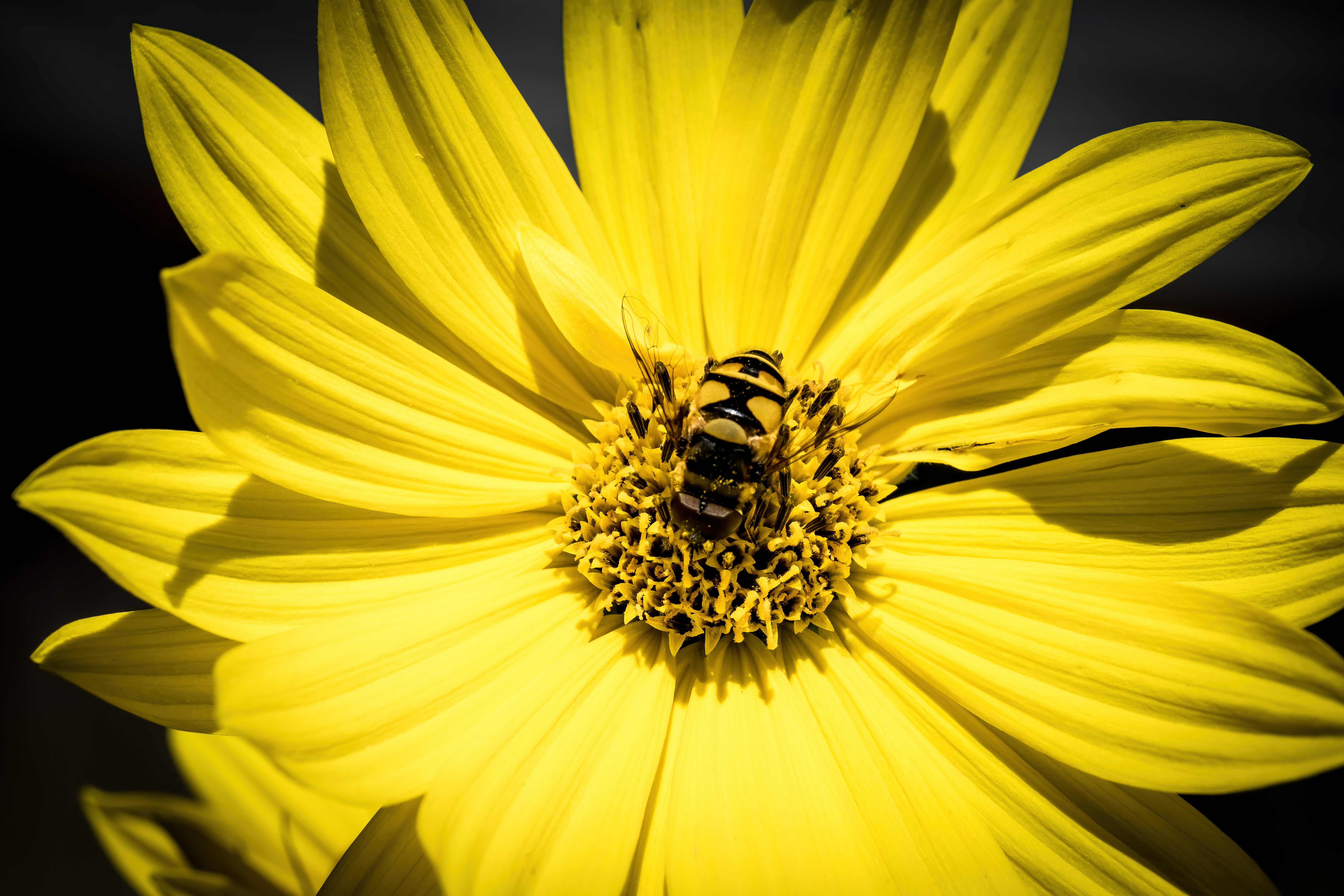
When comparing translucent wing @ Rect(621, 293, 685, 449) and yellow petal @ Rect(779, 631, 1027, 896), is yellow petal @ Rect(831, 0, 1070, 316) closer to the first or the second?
translucent wing @ Rect(621, 293, 685, 449)

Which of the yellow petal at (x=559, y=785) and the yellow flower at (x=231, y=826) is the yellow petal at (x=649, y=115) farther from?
the yellow flower at (x=231, y=826)

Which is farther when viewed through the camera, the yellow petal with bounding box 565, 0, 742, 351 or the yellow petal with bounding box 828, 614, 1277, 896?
the yellow petal with bounding box 565, 0, 742, 351

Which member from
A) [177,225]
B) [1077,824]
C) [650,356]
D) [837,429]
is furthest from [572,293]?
[177,225]

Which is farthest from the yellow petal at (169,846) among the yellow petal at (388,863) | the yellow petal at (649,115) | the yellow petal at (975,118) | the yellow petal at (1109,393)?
the yellow petal at (975,118)

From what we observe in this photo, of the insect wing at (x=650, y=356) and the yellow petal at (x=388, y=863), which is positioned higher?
the insect wing at (x=650, y=356)

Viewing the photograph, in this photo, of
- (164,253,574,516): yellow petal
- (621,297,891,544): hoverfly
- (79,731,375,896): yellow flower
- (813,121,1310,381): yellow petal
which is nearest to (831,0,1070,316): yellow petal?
(813,121,1310,381): yellow petal

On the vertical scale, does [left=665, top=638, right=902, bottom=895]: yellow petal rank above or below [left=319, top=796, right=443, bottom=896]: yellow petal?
above

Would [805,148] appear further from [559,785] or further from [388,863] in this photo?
[388,863]

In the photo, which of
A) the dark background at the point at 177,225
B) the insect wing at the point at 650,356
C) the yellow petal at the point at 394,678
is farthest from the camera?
the dark background at the point at 177,225
